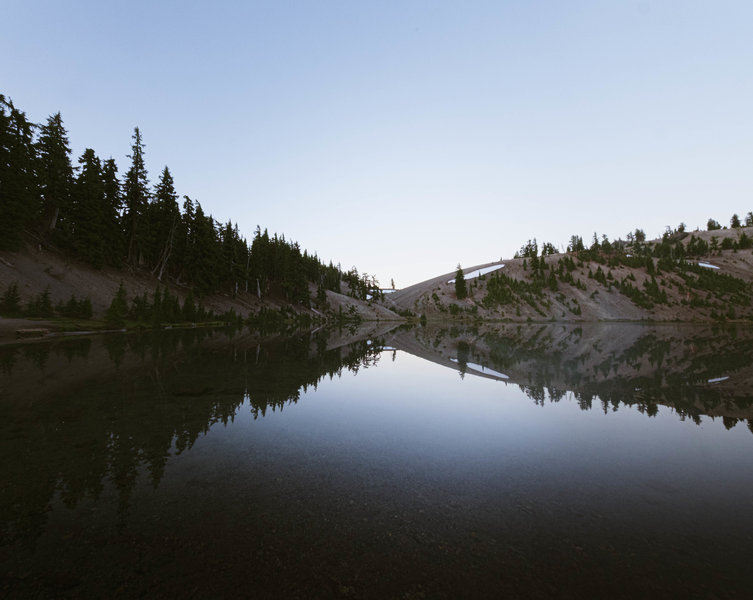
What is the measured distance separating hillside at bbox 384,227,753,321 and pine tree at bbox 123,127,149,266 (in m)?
101

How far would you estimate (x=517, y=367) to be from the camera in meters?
21.9

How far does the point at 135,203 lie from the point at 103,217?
6.36 m

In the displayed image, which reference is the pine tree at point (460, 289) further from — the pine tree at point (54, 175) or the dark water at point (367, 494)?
the dark water at point (367, 494)

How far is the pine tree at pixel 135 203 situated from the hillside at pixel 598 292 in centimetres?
10140

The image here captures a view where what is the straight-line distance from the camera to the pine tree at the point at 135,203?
61.8m

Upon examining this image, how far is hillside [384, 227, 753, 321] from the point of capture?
135875 mm

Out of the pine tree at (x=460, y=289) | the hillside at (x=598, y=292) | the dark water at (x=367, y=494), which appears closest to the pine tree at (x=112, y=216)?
the dark water at (x=367, y=494)

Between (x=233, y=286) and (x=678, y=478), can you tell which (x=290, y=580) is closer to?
(x=678, y=478)

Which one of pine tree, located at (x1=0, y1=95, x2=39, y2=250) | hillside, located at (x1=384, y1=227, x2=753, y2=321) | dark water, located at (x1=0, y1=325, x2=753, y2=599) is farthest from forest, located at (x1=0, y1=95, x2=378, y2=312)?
hillside, located at (x1=384, y1=227, x2=753, y2=321)

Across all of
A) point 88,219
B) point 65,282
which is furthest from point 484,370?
point 88,219

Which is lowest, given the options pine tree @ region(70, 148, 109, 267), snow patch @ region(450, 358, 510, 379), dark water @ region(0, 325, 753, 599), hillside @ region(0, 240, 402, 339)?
snow patch @ region(450, 358, 510, 379)

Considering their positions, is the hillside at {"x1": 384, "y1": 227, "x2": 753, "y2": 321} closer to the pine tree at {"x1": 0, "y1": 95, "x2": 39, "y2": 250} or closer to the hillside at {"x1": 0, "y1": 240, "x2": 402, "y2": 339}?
the hillside at {"x1": 0, "y1": 240, "x2": 402, "y2": 339}

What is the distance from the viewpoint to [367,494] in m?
5.99

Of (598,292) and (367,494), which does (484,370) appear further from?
(598,292)
